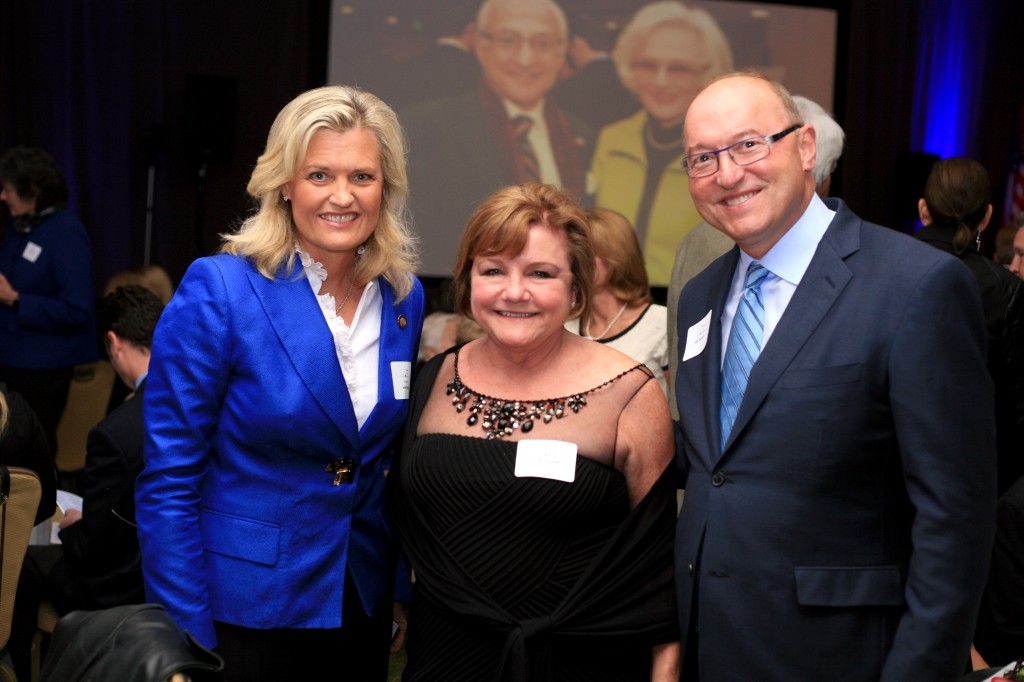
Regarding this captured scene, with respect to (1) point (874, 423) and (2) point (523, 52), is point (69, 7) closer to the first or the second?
(2) point (523, 52)

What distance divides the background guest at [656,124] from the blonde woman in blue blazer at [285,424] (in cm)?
636

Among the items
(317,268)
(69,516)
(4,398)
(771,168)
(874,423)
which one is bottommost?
(69,516)

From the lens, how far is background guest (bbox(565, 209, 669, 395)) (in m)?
3.82

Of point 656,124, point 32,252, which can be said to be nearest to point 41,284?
point 32,252

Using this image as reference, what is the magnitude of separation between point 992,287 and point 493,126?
5.19 meters

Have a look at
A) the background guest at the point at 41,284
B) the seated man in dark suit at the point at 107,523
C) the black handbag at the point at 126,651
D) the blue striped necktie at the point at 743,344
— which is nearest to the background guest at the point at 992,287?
the blue striped necktie at the point at 743,344

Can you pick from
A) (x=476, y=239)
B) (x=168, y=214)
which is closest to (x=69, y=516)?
(x=476, y=239)

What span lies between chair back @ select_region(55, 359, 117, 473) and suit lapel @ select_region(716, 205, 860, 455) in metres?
4.90

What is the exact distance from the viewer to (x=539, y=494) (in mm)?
2105

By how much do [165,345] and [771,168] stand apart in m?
1.21

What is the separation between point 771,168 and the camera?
1.94 metres

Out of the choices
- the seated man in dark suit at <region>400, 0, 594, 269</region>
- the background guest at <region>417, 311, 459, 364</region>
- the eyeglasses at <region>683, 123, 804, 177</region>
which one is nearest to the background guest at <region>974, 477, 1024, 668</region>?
the eyeglasses at <region>683, 123, 804, 177</region>

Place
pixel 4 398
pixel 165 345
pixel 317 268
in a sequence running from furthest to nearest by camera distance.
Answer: pixel 4 398 < pixel 317 268 < pixel 165 345

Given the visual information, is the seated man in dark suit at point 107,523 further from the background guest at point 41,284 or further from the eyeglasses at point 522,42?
the eyeglasses at point 522,42
